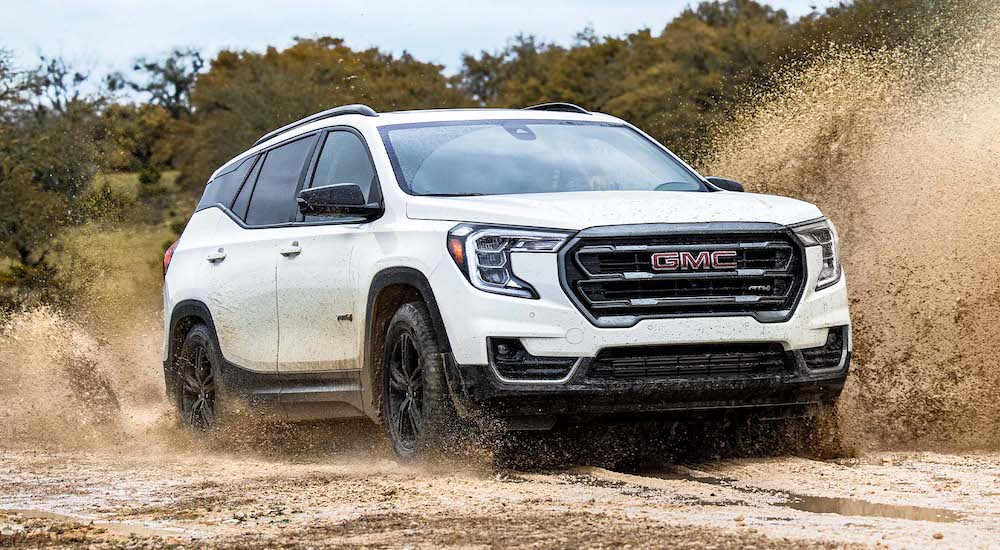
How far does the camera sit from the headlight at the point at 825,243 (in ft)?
22.9

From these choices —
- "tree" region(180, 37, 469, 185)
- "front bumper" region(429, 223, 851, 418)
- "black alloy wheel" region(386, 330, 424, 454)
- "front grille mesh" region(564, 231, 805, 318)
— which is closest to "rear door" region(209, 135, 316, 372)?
"black alloy wheel" region(386, 330, 424, 454)

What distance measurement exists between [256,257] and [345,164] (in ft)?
2.85

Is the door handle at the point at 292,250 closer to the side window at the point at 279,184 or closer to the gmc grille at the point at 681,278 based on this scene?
the side window at the point at 279,184

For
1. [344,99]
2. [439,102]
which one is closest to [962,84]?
[344,99]

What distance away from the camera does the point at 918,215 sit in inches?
420

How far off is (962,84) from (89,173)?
3754 centimetres

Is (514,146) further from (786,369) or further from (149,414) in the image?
(149,414)

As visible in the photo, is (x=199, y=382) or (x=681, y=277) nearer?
(x=681, y=277)

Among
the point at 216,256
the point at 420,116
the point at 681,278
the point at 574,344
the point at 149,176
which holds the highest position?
the point at 420,116

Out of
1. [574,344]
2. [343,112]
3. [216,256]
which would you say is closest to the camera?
[574,344]

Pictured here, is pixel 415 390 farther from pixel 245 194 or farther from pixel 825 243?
pixel 245 194

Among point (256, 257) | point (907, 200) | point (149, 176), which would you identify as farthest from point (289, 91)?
point (256, 257)

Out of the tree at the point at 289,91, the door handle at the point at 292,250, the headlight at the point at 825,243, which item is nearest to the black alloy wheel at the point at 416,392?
the door handle at the point at 292,250

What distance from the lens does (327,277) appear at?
7867 mm
